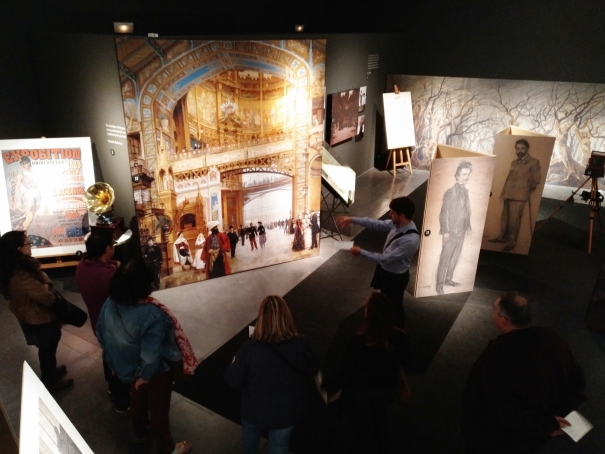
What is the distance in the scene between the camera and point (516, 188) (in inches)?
234

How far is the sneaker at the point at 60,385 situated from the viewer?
12.0 ft

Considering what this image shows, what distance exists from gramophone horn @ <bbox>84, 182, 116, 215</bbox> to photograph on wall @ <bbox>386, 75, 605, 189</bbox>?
6729 mm

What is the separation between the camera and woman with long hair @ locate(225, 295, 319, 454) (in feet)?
7.61

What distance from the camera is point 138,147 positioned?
450 centimetres

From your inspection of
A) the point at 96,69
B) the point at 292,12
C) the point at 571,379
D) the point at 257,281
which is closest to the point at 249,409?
the point at 571,379

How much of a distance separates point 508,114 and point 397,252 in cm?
647

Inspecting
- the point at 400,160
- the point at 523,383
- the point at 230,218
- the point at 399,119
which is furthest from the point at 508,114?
the point at 523,383

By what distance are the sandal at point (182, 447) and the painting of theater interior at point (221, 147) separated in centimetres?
231

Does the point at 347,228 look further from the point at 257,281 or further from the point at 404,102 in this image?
the point at 404,102

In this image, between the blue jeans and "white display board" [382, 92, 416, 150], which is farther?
"white display board" [382, 92, 416, 150]

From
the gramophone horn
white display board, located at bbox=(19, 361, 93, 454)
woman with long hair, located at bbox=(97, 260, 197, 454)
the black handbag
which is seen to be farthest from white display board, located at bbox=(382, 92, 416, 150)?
white display board, located at bbox=(19, 361, 93, 454)

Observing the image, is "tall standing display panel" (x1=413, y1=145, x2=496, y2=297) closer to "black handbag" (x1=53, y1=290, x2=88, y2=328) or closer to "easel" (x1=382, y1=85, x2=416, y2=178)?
"black handbag" (x1=53, y1=290, x2=88, y2=328)

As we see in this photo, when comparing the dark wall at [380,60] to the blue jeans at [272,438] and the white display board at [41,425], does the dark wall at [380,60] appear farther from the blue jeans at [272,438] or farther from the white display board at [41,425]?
the white display board at [41,425]

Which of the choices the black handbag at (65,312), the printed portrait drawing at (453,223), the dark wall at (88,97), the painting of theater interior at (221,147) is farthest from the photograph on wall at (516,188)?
the black handbag at (65,312)
